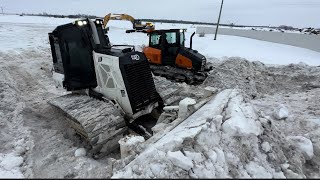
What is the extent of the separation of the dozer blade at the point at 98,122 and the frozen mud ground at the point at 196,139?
0.32m

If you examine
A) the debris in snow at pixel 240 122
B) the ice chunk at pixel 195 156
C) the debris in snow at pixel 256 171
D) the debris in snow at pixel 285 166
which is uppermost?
the debris in snow at pixel 240 122

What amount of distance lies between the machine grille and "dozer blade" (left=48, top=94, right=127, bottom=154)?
49 centimetres

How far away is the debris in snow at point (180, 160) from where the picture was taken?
10.9 ft

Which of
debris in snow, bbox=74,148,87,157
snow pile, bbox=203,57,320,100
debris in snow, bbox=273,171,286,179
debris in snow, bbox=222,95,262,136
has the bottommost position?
snow pile, bbox=203,57,320,100

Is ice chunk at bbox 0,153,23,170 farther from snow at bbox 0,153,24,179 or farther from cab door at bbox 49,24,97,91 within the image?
cab door at bbox 49,24,97,91

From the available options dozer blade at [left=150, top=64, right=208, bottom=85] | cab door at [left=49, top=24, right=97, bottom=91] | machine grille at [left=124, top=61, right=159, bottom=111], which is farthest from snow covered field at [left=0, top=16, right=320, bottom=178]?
dozer blade at [left=150, top=64, right=208, bottom=85]

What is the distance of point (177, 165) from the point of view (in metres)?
3.34

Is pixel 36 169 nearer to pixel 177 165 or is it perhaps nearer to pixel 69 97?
pixel 69 97

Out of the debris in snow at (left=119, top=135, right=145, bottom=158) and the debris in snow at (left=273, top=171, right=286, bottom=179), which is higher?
the debris in snow at (left=273, top=171, right=286, bottom=179)

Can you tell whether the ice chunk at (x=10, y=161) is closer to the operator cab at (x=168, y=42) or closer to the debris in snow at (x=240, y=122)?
the debris in snow at (x=240, y=122)

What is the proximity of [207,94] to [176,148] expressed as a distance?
3197mm

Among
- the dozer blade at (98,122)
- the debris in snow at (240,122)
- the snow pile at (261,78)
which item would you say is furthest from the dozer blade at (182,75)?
the debris in snow at (240,122)

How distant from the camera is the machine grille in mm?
5988

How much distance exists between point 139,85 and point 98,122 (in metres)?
1.24
